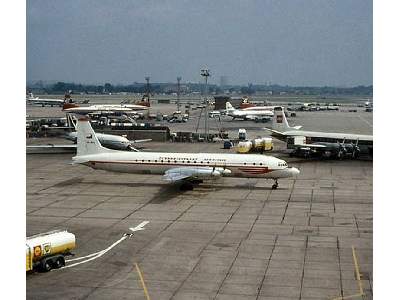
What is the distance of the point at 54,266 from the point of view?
23531 mm

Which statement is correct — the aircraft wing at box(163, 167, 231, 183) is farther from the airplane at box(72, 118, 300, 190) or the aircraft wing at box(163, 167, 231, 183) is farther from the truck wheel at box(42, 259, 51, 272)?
the truck wheel at box(42, 259, 51, 272)

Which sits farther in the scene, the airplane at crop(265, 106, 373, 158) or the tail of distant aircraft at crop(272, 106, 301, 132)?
the tail of distant aircraft at crop(272, 106, 301, 132)

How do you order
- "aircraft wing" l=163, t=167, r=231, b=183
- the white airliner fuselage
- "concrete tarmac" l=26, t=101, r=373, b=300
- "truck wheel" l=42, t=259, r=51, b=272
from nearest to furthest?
"concrete tarmac" l=26, t=101, r=373, b=300, "truck wheel" l=42, t=259, r=51, b=272, "aircraft wing" l=163, t=167, r=231, b=183, the white airliner fuselage

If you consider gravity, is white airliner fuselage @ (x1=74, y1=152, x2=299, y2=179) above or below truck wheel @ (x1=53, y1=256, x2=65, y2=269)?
above

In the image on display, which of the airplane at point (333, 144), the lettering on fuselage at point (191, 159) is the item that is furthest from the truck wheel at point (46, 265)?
the airplane at point (333, 144)

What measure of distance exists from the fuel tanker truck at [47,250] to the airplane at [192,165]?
17.1 meters

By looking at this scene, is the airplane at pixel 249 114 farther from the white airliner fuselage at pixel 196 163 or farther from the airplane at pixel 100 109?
the white airliner fuselage at pixel 196 163

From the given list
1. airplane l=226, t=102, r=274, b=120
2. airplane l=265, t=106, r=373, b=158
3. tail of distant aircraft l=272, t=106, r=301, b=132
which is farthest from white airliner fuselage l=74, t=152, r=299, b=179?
airplane l=226, t=102, r=274, b=120

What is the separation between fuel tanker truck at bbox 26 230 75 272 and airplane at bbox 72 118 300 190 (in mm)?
17148

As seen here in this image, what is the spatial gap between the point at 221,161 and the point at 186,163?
2806 mm

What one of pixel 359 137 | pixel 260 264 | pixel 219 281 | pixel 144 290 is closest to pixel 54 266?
pixel 144 290

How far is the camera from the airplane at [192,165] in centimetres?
4169

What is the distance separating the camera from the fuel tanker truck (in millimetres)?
22798
